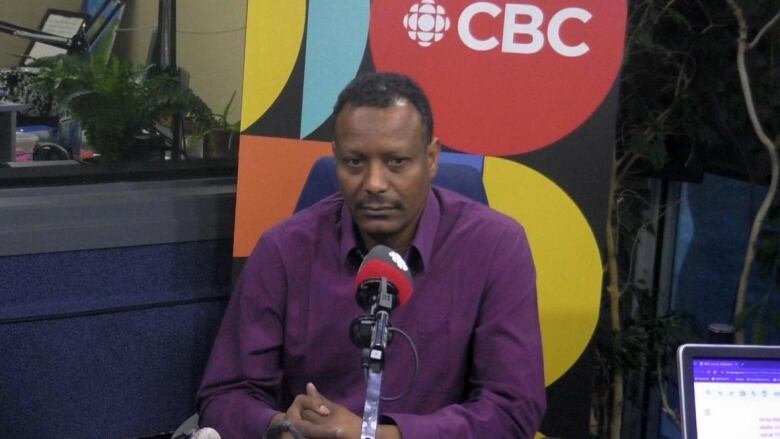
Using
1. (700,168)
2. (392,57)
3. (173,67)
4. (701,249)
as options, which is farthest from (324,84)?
(701,249)

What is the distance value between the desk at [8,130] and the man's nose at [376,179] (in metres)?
1.56

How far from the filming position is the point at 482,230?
6.38 feet

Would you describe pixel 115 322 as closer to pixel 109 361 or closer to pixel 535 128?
pixel 109 361

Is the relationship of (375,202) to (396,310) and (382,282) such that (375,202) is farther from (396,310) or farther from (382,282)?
(382,282)

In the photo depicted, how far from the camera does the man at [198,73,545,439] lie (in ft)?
5.97

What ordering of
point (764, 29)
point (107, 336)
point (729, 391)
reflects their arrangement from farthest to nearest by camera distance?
point (764, 29) → point (107, 336) → point (729, 391)

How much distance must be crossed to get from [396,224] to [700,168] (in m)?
1.76

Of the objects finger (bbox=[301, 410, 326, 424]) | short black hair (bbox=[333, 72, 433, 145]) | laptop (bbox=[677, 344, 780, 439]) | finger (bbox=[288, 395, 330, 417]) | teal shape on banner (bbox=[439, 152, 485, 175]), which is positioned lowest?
finger (bbox=[301, 410, 326, 424])

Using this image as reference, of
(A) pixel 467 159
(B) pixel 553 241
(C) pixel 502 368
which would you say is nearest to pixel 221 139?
(A) pixel 467 159

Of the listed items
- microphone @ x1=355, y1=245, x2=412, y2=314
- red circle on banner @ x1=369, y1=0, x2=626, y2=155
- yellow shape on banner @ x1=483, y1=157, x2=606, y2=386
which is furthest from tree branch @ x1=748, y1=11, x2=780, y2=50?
microphone @ x1=355, y1=245, x2=412, y2=314

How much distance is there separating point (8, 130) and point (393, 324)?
5.73ft

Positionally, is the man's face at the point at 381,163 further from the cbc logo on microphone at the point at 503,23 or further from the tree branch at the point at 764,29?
the tree branch at the point at 764,29

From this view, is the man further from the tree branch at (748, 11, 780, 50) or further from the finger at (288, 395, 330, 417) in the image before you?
the tree branch at (748, 11, 780, 50)

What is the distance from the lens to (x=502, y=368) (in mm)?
1817
